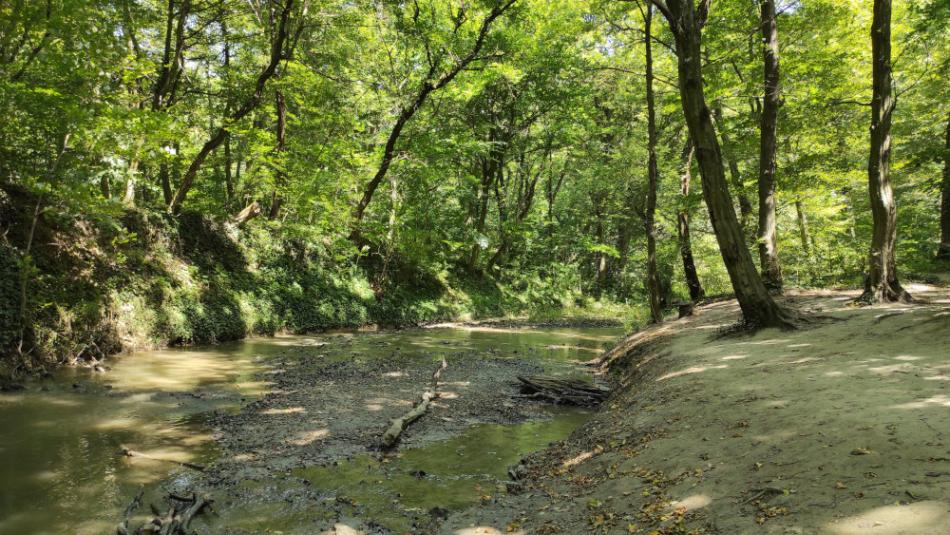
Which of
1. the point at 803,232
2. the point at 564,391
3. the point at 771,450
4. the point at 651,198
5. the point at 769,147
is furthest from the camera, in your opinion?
the point at 803,232

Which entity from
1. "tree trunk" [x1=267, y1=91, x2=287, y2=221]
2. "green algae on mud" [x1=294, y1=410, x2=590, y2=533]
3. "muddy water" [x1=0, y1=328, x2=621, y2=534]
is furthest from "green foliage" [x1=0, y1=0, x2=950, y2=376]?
"green algae on mud" [x1=294, y1=410, x2=590, y2=533]

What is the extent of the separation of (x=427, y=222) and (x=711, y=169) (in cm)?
1624

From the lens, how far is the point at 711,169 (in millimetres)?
8867

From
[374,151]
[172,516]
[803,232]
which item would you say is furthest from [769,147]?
[374,151]

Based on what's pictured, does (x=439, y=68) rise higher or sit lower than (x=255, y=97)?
higher

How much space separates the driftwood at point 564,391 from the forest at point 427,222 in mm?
65

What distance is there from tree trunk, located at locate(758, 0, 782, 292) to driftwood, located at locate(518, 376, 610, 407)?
20.1 feet

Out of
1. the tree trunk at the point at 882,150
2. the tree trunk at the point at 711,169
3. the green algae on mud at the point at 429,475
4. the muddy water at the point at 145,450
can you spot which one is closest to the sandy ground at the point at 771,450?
the green algae on mud at the point at 429,475

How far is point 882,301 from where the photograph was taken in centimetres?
969

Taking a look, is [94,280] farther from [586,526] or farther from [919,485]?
[919,485]

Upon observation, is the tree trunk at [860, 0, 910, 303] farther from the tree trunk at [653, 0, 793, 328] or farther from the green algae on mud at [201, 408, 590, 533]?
the green algae on mud at [201, 408, 590, 533]

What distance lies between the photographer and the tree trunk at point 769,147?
1197cm

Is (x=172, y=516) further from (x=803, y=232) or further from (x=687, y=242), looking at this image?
(x=803, y=232)

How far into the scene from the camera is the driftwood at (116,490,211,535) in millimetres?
4043
